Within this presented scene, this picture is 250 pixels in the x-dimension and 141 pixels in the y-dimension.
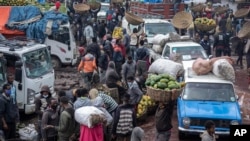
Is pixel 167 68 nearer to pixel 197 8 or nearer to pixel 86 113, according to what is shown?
pixel 86 113

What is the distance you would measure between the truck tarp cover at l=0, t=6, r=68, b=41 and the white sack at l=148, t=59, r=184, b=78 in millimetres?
4673

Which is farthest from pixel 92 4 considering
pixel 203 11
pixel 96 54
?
pixel 96 54

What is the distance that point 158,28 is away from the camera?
21750 mm

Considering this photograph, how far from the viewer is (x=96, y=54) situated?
55.2ft

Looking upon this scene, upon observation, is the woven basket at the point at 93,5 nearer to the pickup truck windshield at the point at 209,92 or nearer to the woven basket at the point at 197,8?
the woven basket at the point at 197,8

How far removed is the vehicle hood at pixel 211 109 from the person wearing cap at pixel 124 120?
2.15m

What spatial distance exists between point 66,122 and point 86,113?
48 centimetres

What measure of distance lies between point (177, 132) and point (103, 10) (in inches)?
749

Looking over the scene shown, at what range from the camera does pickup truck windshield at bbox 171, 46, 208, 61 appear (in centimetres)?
Result: 1641

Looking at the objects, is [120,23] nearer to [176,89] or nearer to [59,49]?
[59,49]

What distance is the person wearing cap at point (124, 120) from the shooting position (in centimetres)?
983

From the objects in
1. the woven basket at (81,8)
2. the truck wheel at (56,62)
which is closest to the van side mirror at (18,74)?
the truck wheel at (56,62)

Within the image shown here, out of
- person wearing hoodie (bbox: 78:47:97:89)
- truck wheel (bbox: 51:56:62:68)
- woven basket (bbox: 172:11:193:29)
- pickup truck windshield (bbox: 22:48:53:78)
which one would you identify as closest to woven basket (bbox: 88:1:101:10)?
woven basket (bbox: 172:11:193:29)

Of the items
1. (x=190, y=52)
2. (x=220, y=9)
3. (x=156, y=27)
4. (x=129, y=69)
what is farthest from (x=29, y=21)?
(x=220, y=9)
